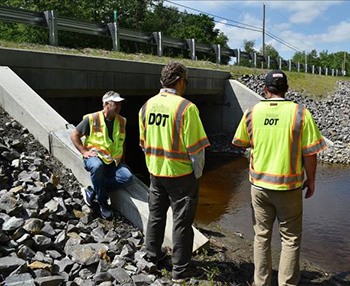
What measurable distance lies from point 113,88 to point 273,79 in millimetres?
6952

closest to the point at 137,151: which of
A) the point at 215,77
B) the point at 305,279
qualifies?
the point at 215,77

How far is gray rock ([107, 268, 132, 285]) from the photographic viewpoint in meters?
3.40

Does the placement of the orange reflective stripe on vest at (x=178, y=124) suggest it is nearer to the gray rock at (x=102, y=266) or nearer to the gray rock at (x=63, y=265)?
the gray rock at (x=102, y=266)

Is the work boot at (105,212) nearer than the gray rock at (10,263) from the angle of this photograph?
No

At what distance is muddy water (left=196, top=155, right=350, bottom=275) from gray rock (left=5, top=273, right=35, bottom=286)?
4.00 metres

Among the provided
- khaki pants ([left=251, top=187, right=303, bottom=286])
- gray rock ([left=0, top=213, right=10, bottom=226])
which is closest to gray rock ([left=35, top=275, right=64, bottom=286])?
gray rock ([left=0, top=213, right=10, bottom=226])

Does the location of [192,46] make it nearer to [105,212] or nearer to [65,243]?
[105,212]

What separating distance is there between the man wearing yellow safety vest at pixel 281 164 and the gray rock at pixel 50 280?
A: 1.95 metres

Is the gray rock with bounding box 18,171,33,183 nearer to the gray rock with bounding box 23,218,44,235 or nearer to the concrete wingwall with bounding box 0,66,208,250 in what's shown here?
the concrete wingwall with bounding box 0,66,208,250

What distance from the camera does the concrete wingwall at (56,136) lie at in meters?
4.59

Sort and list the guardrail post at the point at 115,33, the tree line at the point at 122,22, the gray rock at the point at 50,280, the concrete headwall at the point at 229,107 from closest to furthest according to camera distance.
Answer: the gray rock at the point at 50,280 → the guardrail post at the point at 115,33 → the concrete headwall at the point at 229,107 → the tree line at the point at 122,22

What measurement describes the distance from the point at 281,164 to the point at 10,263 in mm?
2574

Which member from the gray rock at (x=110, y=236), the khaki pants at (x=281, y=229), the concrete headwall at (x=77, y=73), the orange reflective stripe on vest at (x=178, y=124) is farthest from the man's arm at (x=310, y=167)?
the concrete headwall at (x=77, y=73)

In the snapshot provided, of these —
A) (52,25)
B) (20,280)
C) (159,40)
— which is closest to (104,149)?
(20,280)
